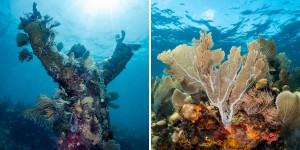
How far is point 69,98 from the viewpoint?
16.4ft

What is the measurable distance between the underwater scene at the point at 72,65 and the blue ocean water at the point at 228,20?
6.20 meters

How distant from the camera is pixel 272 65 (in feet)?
13.4

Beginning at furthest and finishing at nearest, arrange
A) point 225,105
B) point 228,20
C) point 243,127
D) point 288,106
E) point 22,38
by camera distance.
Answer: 1. point 228,20
2. point 22,38
3. point 225,105
4. point 243,127
5. point 288,106

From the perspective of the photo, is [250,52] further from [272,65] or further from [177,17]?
[177,17]

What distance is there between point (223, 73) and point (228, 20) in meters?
15.9

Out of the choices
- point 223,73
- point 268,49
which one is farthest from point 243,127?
point 268,49

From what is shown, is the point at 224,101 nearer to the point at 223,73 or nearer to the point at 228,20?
the point at 223,73

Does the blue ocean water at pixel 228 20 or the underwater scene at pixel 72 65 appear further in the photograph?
the blue ocean water at pixel 228 20

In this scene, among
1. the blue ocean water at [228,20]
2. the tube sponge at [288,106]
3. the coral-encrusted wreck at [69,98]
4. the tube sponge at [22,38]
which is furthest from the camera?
the blue ocean water at [228,20]

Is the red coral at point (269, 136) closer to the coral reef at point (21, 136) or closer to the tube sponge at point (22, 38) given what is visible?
the tube sponge at point (22, 38)

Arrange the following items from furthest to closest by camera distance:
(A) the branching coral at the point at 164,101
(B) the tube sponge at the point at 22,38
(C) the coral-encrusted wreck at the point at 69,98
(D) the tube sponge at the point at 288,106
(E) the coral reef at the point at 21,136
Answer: (E) the coral reef at the point at 21,136, (B) the tube sponge at the point at 22,38, (C) the coral-encrusted wreck at the point at 69,98, (A) the branching coral at the point at 164,101, (D) the tube sponge at the point at 288,106

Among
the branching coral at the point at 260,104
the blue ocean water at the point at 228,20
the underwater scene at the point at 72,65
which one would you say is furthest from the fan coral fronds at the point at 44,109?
the blue ocean water at the point at 228,20

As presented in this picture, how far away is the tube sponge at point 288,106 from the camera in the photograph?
2.47 m

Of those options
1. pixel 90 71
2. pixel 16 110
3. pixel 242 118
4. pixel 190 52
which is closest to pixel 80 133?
pixel 90 71
